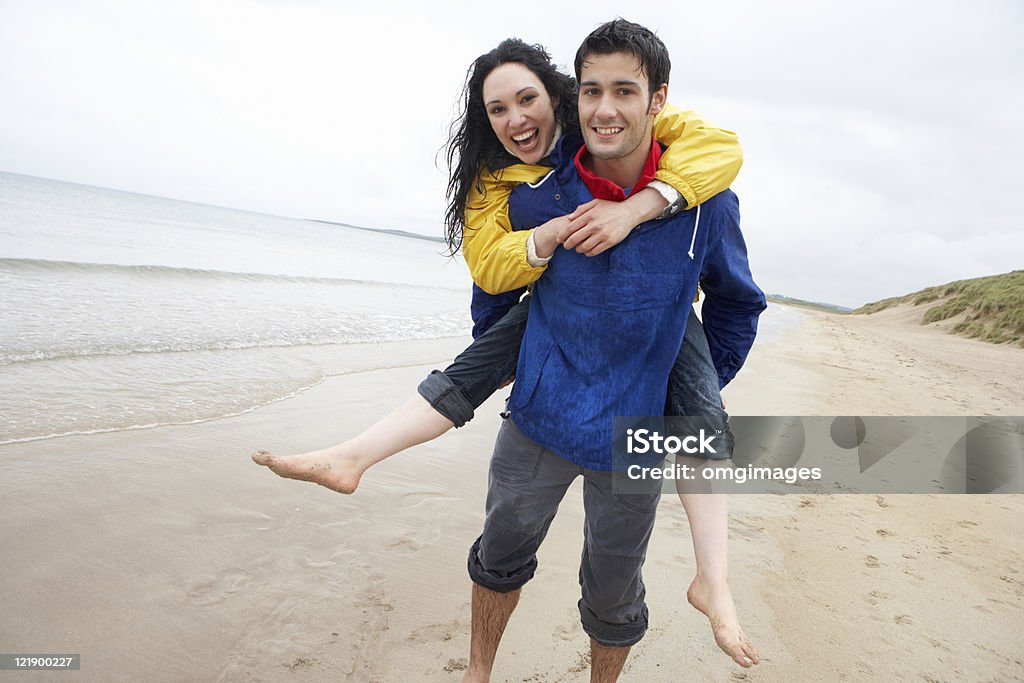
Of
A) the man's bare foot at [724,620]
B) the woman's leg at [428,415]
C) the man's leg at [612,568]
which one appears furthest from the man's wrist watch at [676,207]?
the man's bare foot at [724,620]

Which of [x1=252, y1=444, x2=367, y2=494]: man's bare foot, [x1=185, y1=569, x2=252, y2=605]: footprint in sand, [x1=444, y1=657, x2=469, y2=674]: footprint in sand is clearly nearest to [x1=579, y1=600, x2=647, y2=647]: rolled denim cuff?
[x1=444, y1=657, x2=469, y2=674]: footprint in sand

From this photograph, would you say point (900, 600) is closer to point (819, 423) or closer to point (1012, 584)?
point (1012, 584)

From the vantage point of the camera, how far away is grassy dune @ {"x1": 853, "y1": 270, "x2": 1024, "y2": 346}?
1669 cm

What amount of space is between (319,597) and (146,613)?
65cm

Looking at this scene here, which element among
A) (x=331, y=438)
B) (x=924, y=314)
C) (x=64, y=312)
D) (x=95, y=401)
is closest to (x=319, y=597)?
(x=331, y=438)

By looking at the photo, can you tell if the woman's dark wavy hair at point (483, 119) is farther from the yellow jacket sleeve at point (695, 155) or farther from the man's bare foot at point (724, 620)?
the man's bare foot at point (724, 620)

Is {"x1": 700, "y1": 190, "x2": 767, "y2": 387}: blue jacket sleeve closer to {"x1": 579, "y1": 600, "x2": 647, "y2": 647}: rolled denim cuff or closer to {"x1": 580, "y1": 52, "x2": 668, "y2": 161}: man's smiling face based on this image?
{"x1": 580, "y1": 52, "x2": 668, "y2": 161}: man's smiling face

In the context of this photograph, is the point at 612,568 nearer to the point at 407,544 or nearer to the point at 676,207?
the point at 676,207

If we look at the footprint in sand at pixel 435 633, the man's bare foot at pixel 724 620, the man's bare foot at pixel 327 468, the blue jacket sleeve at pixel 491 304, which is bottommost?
the footprint in sand at pixel 435 633

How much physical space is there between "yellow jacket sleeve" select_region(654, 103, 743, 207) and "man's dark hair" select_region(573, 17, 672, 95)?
14 centimetres

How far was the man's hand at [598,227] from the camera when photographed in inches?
68.0

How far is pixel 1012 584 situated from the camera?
11.2 feet

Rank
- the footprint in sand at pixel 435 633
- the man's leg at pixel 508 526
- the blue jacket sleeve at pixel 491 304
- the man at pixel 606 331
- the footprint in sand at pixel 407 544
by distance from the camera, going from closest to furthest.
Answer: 1. the man at pixel 606 331
2. the man's leg at pixel 508 526
3. the blue jacket sleeve at pixel 491 304
4. the footprint in sand at pixel 435 633
5. the footprint in sand at pixel 407 544

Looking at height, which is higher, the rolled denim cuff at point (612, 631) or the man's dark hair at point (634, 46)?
the man's dark hair at point (634, 46)
